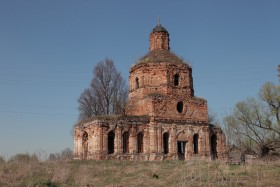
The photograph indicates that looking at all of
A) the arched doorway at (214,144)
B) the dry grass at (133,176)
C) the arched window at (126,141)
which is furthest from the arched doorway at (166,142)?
the dry grass at (133,176)

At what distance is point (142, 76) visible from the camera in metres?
26.6

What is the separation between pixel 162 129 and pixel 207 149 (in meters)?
3.63

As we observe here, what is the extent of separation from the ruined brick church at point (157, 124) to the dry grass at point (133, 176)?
22.8 feet

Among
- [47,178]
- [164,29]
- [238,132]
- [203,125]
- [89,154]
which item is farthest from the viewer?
[238,132]

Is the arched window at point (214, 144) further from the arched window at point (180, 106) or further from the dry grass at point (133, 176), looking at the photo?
the dry grass at point (133, 176)

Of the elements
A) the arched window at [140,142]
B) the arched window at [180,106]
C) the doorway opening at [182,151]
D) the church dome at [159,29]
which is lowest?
the doorway opening at [182,151]

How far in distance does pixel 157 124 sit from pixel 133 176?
9.98 metres

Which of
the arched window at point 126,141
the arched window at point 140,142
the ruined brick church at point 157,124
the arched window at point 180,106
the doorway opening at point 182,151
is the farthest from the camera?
the arched window at point 180,106

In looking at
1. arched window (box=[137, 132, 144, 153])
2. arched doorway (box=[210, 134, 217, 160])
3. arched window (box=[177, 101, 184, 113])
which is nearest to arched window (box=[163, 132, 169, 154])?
arched window (box=[137, 132, 144, 153])

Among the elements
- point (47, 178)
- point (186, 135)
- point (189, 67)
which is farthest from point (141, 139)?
point (47, 178)

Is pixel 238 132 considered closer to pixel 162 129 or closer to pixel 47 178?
pixel 162 129

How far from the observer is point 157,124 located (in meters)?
24.6

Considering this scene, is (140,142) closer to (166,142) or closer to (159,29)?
(166,142)

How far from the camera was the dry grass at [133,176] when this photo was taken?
1298cm
